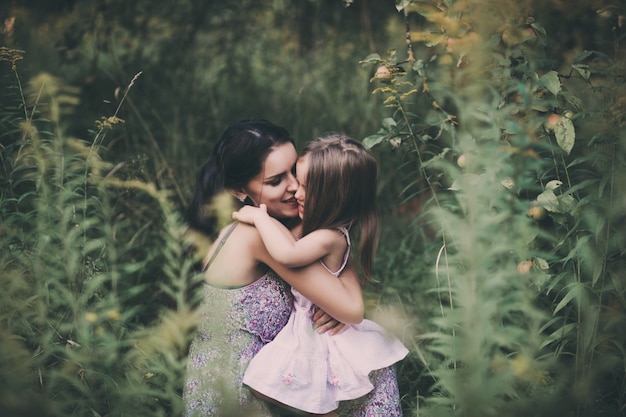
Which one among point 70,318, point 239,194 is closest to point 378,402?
point 239,194

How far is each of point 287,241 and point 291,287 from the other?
0.26 m

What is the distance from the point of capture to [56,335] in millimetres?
2012

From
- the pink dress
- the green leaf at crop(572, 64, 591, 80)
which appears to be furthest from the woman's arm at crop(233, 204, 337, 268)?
the green leaf at crop(572, 64, 591, 80)

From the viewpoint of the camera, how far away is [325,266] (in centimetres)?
218

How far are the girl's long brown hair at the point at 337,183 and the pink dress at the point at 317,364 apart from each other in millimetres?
208

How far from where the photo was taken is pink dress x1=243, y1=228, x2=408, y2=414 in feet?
6.52

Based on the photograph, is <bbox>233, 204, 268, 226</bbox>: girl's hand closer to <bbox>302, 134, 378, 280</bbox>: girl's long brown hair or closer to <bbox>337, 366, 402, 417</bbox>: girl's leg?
<bbox>302, 134, 378, 280</bbox>: girl's long brown hair

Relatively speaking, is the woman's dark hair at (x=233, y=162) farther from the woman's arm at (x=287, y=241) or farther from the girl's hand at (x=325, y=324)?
the girl's hand at (x=325, y=324)

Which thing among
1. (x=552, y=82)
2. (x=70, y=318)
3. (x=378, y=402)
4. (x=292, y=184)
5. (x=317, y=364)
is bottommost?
(x=378, y=402)

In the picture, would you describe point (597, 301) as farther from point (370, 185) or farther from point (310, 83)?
point (310, 83)

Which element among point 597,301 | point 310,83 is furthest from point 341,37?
point 597,301

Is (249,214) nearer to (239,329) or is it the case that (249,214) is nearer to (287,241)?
(287,241)

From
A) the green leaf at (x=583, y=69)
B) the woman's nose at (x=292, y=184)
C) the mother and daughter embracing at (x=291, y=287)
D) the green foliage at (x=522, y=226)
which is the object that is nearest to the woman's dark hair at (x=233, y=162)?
the mother and daughter embracing at (x=291, y=287)

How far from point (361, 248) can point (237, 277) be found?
47 centimetres
